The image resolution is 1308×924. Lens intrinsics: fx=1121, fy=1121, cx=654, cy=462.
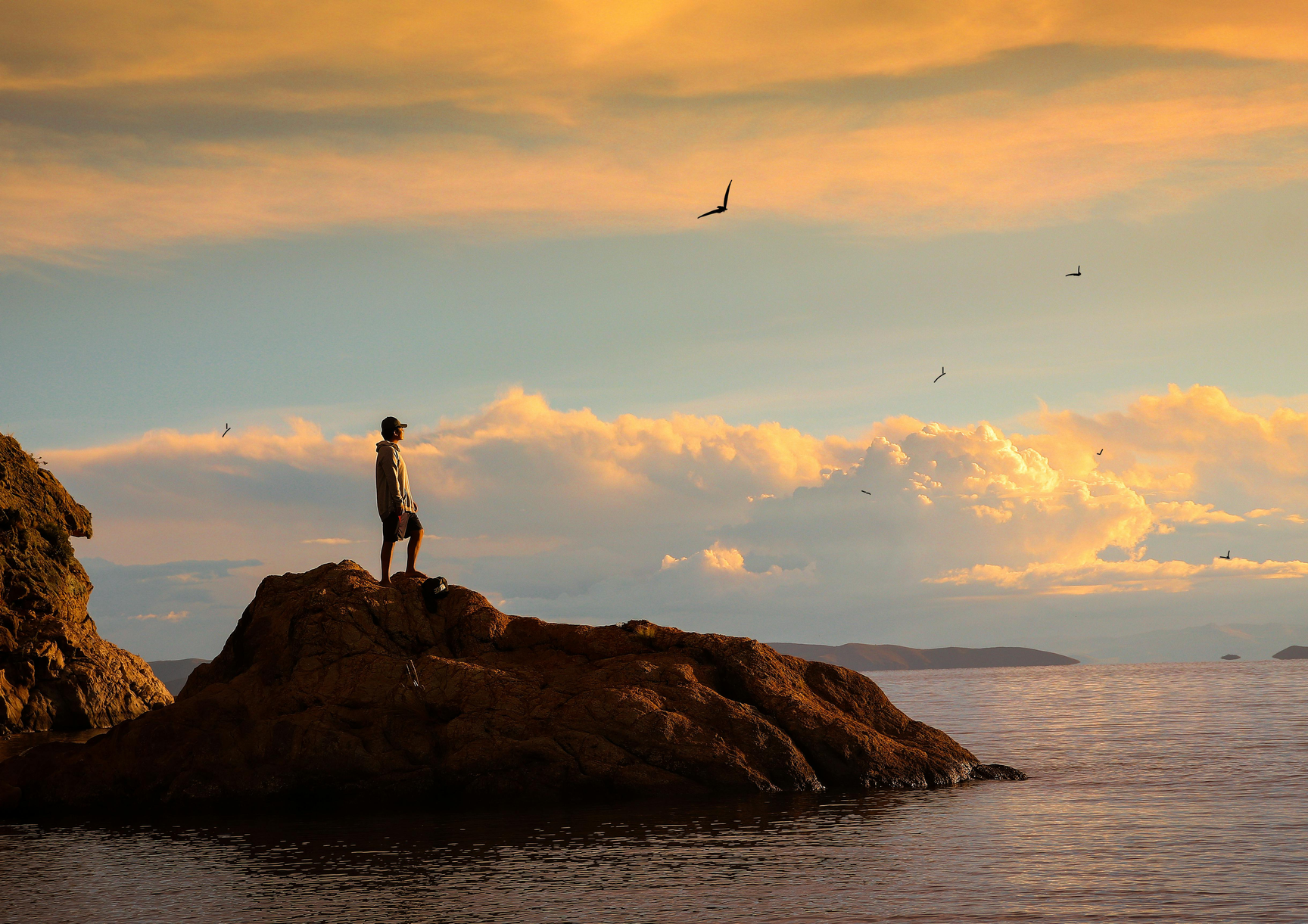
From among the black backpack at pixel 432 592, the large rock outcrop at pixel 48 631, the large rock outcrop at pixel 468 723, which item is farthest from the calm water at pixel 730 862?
the large rock outcrop at pixel 48 631

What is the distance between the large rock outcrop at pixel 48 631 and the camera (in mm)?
42375

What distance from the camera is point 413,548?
A: 88.0ft

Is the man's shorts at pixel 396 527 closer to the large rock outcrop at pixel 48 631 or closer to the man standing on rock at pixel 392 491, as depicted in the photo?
the man standing on rock at pixel 392 491

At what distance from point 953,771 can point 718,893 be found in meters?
12.5

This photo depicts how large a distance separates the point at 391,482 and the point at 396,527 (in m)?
1.08

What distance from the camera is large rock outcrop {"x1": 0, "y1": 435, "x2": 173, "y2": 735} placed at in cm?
4238

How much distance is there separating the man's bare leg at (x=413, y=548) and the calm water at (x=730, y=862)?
6.79 metres

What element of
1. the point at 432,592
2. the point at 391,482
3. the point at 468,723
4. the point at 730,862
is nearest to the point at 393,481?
the point at 391,482

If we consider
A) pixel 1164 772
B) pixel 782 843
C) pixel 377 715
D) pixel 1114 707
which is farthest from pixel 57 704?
pixel 1114 707

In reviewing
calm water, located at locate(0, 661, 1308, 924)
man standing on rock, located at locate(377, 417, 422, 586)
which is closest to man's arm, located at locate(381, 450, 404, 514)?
man standing on rock, located at locate(377, 417, 422, 586)

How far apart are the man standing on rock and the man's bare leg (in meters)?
0.45

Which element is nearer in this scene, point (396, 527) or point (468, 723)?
point (468, 723)

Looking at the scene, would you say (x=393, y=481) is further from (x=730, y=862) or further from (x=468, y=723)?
(x=730, y=862)

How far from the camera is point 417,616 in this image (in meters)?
26.5
